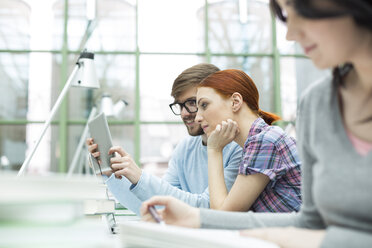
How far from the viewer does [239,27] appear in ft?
25.2

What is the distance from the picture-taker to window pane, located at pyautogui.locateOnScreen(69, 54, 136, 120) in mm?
7113

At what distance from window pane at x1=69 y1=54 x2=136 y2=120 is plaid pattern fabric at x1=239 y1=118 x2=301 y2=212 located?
5.90 meters

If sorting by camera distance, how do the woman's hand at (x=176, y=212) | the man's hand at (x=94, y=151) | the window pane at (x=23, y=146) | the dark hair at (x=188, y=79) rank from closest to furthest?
the woman's hand at (x=176, y=212)
the man's hand at (x=94, y=151)
the dark hair at (x=188, y=79)
the window pane at (x=23, y=146)

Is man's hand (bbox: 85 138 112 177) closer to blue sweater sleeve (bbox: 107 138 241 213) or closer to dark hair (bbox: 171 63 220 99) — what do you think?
blue sweater sleeve (bbox: 107 138 241 213)

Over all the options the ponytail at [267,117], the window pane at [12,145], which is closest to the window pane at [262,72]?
the window pane at [12,145]

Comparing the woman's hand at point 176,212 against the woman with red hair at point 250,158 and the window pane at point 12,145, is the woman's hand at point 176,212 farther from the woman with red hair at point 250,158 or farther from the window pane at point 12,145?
the window pane at point 12,145

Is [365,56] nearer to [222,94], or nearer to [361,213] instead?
[361,213]

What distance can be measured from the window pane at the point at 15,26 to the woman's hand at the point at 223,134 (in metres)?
6.44

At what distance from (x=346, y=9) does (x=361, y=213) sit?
34cm

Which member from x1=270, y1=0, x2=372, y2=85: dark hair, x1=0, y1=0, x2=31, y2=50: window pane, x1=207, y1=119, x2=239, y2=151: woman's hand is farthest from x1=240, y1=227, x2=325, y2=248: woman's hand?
x1=0, y1=0, x2=31, y2=50: window pane

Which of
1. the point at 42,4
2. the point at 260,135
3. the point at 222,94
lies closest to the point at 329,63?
the point at 260,135

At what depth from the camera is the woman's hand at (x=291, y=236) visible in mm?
674

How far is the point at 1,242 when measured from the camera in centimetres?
42

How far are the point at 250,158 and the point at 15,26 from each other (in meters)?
6.94
